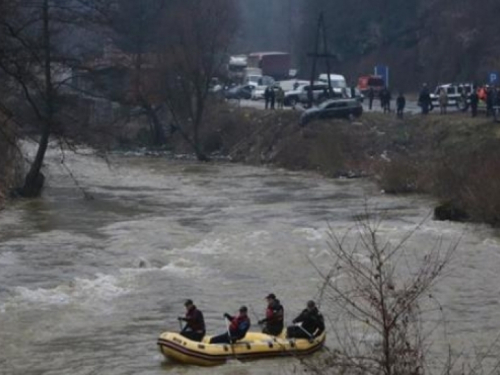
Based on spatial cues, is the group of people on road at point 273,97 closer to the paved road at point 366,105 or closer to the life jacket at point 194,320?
the paved road at point 366,105

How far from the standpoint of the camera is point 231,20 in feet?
264

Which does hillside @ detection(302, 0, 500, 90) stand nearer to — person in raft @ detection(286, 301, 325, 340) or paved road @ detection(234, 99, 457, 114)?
paved road @ detection(234, 99, 457, 114)

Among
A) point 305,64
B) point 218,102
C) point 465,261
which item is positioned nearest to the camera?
point 465,261

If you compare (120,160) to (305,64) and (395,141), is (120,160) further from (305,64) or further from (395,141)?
(305,64)

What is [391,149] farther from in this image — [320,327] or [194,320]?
[194,320]

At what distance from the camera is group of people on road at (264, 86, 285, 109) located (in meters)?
61.9

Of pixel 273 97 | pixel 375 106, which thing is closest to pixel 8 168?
pixel 273 97

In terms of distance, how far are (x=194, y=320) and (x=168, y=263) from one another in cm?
748

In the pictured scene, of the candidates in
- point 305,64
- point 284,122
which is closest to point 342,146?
point 284,122

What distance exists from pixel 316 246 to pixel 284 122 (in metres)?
28.0

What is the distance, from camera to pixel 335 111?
55219mm

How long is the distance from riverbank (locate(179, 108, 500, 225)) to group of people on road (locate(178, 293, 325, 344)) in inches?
543

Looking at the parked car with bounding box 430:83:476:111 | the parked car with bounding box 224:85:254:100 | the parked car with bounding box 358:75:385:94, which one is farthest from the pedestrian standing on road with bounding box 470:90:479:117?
the parked car with bounding box 224:85:254:100

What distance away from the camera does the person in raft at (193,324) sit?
20422mm
